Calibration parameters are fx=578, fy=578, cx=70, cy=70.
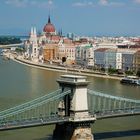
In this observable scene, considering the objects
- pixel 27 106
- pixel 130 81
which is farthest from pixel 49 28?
pixel 27 106

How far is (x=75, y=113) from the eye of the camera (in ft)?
43.9

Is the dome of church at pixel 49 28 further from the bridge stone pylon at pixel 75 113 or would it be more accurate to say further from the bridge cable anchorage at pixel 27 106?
the bridge stone pylon at pixel 75 113

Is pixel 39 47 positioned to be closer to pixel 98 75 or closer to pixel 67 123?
pixel 98 75

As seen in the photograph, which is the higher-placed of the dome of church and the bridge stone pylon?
the dome of church

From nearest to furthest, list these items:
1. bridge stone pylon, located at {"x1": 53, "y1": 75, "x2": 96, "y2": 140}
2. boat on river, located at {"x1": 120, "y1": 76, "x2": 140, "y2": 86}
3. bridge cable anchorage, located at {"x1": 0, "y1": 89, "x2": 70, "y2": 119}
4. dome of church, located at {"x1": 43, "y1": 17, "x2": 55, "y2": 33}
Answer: bridge cable anchorage, located at {"x1": 0, "y1": 89, "x2": 70, "y2": 119}
bridge stone pylon, located at {"x1": 53, "y1": 75, "x2": 96, "y2": 140}
boat on river, located at {"x1": 120, "y1": 76, "x2": 140, "y2": 86}
dome of church, located at {"x1": 43, "y1": 17, "x2": 55, "y2": 33}

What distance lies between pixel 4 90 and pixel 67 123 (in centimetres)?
1092

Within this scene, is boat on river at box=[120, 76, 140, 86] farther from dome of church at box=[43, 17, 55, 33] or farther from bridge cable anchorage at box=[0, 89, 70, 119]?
dome of church at box=[43, 17, 55, 33]

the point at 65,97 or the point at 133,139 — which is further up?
the point at 65,97

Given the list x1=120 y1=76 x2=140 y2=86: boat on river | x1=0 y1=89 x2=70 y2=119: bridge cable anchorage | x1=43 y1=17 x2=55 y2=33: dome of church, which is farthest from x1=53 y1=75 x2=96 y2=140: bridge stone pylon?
x1=43 y1=17 x2=55 y2=33: dome of church

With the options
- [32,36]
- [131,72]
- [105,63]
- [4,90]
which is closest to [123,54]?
[105,63]

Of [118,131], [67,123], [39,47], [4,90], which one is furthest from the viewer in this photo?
[39,47]

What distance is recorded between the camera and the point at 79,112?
44.0 ft

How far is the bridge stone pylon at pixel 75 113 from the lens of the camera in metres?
13.2

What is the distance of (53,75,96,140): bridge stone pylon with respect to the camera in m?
13.2
